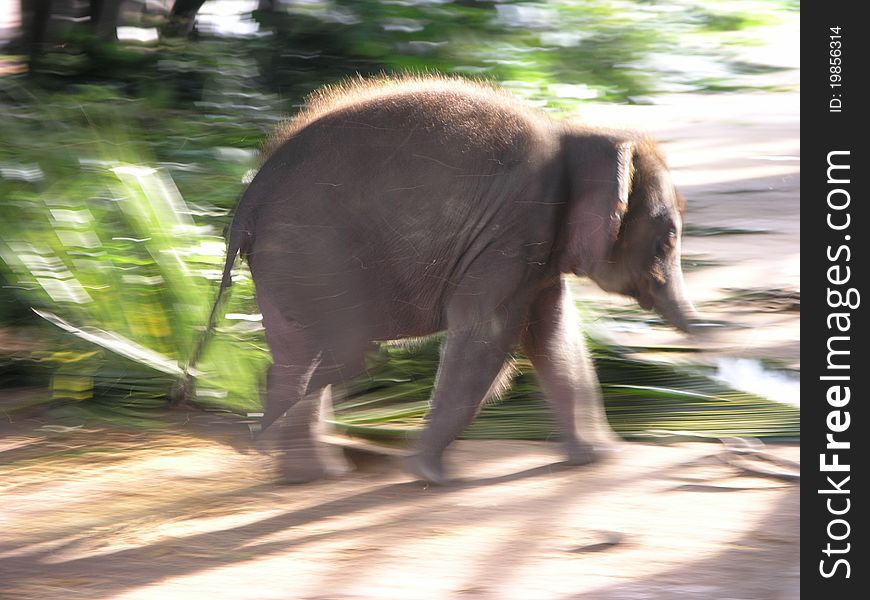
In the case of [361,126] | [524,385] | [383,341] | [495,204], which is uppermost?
[361,126]

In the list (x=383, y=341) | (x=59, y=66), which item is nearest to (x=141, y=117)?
(x=59, y=66)

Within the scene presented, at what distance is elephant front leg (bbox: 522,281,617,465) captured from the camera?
3.51 m

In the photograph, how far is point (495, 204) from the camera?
318 cm

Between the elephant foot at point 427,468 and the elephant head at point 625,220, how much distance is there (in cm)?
70

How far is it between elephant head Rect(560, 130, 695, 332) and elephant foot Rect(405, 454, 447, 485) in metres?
0.70

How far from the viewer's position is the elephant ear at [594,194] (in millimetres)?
3141

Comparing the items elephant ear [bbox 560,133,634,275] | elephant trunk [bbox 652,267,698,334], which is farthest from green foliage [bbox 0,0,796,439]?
elephant ear [bbox 560,133,634,275]

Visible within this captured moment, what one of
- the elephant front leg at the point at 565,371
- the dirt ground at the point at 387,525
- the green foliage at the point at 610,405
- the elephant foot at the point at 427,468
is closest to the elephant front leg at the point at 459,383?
the elephant foot at the point at 427,468

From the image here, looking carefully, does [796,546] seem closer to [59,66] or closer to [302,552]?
[302,552]

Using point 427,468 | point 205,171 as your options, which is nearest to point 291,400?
point 427,468

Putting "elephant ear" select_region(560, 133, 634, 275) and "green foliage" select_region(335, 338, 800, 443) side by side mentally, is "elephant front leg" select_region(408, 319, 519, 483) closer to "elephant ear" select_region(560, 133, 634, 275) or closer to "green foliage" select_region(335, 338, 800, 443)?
"elephant ear" select_region(560, 133, 634, 275)

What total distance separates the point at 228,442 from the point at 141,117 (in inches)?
86.7

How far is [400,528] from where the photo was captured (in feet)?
9.81

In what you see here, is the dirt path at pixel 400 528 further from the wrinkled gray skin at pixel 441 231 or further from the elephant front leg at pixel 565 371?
the wrinkled gray skin at pixel 441 231
